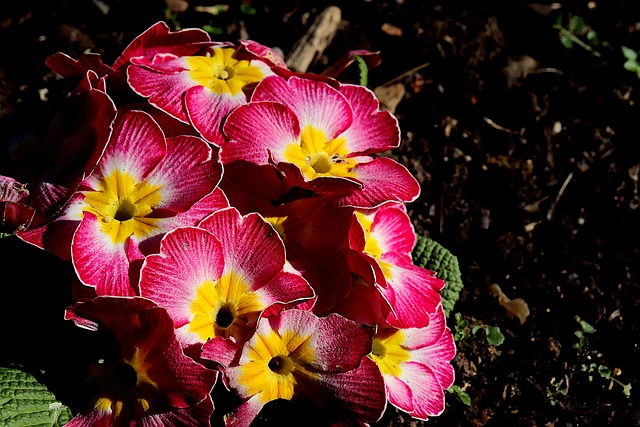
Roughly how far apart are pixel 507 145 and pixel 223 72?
140 centimetres

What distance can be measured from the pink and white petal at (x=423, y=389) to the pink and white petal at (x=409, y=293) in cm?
14

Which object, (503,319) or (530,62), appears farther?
(530,62)

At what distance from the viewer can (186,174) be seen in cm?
152

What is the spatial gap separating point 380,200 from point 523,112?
1.52 m

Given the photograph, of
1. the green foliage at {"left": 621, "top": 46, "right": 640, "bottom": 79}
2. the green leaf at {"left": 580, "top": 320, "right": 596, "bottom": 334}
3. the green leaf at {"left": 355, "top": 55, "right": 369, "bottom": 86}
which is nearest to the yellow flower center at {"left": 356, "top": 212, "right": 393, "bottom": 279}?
the green leaf at {"left": 355, "top": 55, "right": 369, "bottom": 86}

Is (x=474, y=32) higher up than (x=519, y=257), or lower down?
higher up

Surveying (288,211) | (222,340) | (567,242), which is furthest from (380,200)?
(567,242)

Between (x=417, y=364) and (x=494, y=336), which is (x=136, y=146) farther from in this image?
(x=494, y=336)

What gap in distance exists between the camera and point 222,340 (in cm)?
138

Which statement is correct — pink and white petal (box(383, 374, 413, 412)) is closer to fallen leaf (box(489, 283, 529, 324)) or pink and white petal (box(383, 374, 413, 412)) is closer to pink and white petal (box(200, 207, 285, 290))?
pink and white petal (box(200, 207, 285, 290))

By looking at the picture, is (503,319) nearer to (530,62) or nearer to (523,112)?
(523,112)

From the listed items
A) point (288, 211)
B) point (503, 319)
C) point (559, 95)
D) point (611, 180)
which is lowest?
point (503, 319)

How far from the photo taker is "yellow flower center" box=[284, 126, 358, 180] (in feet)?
5.45

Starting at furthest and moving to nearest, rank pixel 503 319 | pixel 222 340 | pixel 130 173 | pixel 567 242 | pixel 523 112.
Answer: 1. pixel 523 112
2. pixel 567 242
3. pixel 503 319
4. pixel 130 173
5. pixel 222 340
